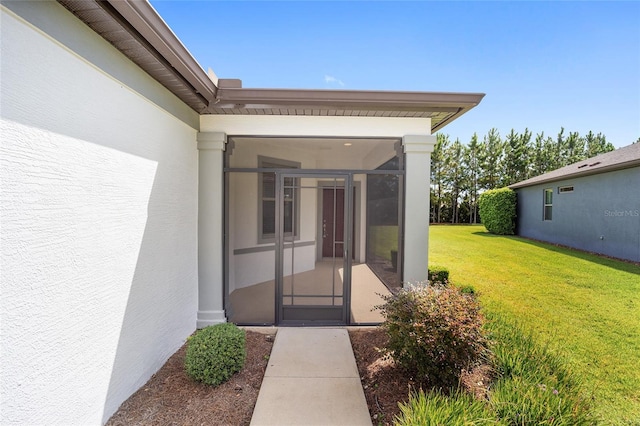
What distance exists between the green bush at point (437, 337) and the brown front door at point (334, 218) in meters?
1.96

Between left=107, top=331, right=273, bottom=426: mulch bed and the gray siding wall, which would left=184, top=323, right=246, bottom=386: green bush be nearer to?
left=107, top=331, right=273, bottom=426: mulch bed

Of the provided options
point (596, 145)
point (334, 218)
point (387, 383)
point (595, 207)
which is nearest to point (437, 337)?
point (387, 383)

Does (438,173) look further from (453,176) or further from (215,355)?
(215,355)

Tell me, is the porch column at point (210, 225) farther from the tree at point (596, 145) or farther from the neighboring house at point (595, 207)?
the tree at point (596, 145)

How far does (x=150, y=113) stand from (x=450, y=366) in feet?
13.7

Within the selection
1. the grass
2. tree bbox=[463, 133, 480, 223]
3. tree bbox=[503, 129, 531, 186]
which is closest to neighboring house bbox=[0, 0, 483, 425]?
the grass

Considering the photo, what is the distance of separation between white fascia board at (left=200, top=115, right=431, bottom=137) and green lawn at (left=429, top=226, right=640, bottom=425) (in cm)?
386

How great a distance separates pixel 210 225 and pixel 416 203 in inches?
133

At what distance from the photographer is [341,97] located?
381 centimetres

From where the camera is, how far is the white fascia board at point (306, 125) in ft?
14.5

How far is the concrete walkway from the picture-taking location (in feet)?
8.46

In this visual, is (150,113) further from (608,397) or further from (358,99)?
(608,397)

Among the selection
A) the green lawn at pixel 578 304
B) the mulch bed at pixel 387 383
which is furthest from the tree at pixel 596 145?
the mulch bed at pixel 387 383

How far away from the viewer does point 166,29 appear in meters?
2.50
